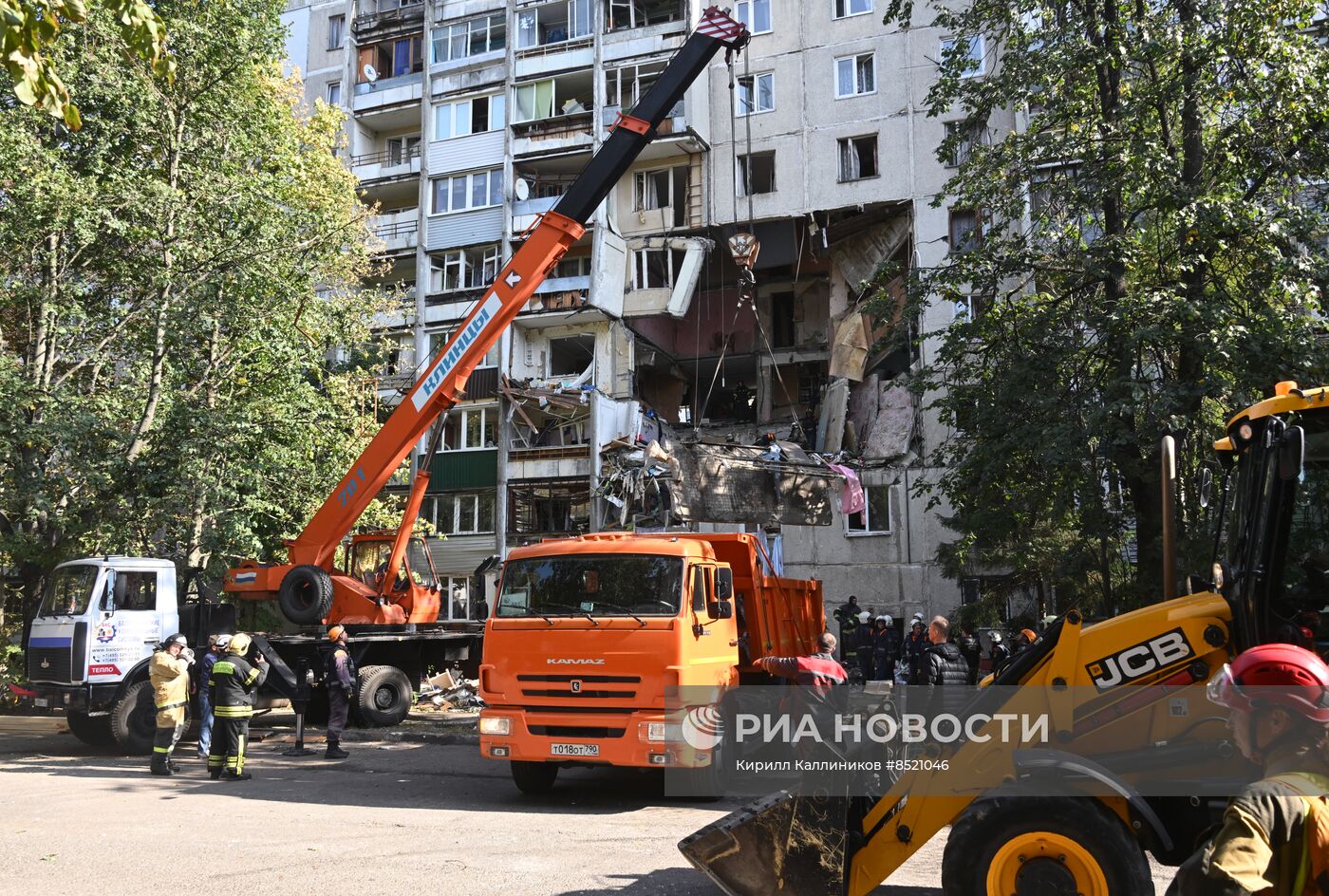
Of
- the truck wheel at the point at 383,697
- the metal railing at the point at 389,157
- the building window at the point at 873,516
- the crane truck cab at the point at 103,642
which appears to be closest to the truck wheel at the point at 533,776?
the truck wheel at the point at 383,697

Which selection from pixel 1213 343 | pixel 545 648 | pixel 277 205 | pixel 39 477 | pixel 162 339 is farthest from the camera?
pixel 277 205

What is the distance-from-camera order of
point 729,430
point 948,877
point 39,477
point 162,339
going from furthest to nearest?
point 729,430
point 162,339
point 39,477
point 948,877

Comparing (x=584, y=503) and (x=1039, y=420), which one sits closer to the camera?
(x=1039, y=420)

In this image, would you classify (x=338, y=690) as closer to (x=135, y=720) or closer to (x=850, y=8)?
(x=135, y=720)

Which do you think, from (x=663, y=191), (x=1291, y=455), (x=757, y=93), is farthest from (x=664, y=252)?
(x=1291, y=455)

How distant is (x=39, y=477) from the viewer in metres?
17.4

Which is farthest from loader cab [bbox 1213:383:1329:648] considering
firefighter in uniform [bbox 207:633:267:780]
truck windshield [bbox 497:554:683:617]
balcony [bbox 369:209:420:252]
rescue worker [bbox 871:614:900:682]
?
balcony [bbox 369:209:420:252]

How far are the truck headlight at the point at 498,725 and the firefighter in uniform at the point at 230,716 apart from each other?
3.32 meters

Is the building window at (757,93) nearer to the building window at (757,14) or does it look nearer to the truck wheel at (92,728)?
the building window at (757,14)

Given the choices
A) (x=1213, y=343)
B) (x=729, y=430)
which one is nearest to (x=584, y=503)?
(x=729, y=430)

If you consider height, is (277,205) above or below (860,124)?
below

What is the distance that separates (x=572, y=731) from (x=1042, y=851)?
5.21m

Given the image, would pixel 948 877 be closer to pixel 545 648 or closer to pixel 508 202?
pixel 545 648

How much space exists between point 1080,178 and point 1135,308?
6.79ft
